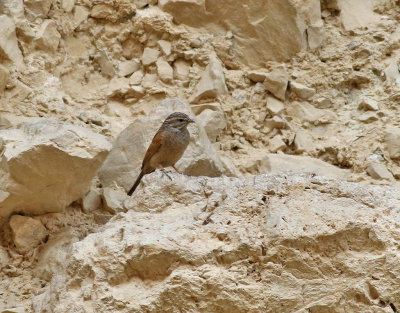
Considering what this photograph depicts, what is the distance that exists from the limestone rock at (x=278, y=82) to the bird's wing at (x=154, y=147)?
1831 millimetres

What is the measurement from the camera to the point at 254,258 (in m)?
4.59

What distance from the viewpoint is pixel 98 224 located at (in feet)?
21.6

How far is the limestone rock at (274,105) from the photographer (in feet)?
26.0

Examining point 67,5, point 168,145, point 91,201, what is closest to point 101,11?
point 67,5

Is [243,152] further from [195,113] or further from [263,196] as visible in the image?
[263,196]

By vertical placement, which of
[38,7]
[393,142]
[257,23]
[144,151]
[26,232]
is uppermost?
[257,23]

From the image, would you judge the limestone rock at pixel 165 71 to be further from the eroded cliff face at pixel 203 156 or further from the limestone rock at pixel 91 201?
the limestone rock at pixel 91 201

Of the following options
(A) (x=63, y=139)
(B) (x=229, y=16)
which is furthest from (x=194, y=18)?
(A) (x=63, y=139)

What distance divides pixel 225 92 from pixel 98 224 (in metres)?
2.46

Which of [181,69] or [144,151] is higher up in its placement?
[181,69]

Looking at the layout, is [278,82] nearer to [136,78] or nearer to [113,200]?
[136,78]

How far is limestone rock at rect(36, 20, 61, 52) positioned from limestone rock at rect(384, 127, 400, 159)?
4109mm

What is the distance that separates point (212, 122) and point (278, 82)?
3.26 ft

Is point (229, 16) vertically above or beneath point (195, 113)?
above
